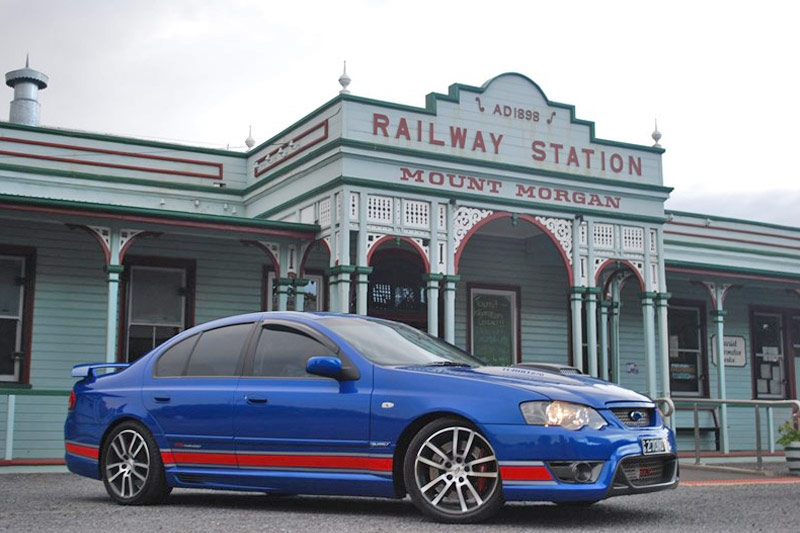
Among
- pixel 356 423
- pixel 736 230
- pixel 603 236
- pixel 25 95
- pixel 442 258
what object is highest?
pixel 25 95

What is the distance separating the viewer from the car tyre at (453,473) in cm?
617

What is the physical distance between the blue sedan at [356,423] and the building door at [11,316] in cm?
719

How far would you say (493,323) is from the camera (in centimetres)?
1856

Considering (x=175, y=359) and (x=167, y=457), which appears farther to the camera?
(x=175, y=359)

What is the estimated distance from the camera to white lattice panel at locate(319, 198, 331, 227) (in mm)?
14688

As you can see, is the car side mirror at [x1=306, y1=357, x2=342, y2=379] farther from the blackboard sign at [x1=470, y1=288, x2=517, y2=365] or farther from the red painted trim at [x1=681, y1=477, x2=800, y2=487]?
the blackboard sign at [x1=470, y1=288, x2=517, y2=365]

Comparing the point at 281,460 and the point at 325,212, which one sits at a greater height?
the point at 325,212

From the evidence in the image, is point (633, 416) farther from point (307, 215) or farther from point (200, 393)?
point (307, 215)

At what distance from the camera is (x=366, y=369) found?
6777 millimetres

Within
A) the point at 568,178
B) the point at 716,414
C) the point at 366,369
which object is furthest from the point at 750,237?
the point at 366,369

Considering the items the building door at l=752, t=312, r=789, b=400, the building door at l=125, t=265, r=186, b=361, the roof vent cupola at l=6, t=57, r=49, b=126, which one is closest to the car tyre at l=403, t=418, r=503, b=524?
the building door at l=125, t=265, r=186, b=361

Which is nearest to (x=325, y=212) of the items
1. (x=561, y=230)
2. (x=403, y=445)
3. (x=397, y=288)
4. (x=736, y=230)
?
(x=397, y=288)

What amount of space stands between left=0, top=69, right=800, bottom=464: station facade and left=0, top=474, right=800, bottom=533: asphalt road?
609 cm

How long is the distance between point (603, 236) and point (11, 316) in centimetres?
915
